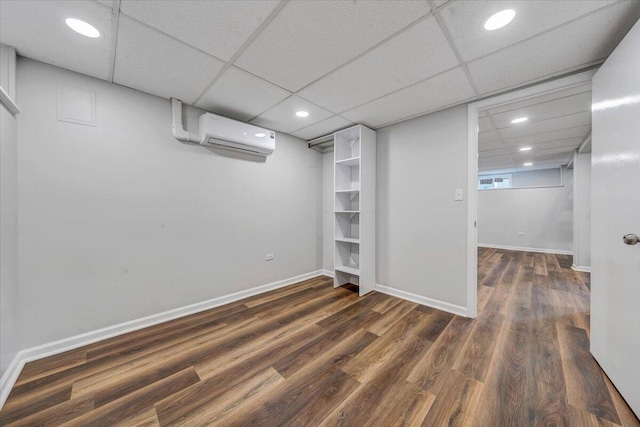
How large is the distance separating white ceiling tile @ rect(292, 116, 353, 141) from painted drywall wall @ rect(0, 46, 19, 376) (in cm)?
261

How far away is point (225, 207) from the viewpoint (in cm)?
284

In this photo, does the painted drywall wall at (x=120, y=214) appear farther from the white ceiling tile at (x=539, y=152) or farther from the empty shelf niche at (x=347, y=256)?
the white ceiling tile at (x=539, y=152)

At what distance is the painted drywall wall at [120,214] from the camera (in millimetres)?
1770

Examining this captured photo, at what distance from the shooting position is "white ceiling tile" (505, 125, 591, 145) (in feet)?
11.1

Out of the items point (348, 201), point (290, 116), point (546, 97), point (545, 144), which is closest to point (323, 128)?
point (290, 116)

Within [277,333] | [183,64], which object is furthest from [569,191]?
[183,64]

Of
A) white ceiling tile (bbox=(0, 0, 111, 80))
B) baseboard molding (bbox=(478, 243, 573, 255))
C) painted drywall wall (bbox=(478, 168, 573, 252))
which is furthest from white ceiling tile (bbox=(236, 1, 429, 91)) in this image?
baseboard molding (bbox=(478, 243, 573, 255))

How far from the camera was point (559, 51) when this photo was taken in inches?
64.5

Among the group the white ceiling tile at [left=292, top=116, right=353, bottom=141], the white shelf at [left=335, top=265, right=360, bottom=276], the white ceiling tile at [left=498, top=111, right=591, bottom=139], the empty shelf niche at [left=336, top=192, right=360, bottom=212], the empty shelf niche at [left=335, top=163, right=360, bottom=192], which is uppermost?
the white ceiling tile at [left=292, top=116, right=353, bottom=141]

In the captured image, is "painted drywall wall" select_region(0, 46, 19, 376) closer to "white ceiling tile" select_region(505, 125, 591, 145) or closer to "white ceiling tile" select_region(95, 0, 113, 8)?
"white ceiling tile" select_region(95, 0, 113, 8)

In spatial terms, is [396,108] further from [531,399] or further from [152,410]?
[152,410]

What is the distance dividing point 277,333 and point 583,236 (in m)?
6.01

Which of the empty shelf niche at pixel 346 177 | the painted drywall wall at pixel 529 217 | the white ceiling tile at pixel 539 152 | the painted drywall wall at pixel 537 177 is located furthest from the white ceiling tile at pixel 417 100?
the painted drywall wall at pixel 537 177

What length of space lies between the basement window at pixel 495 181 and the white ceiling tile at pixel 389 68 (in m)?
7.49
